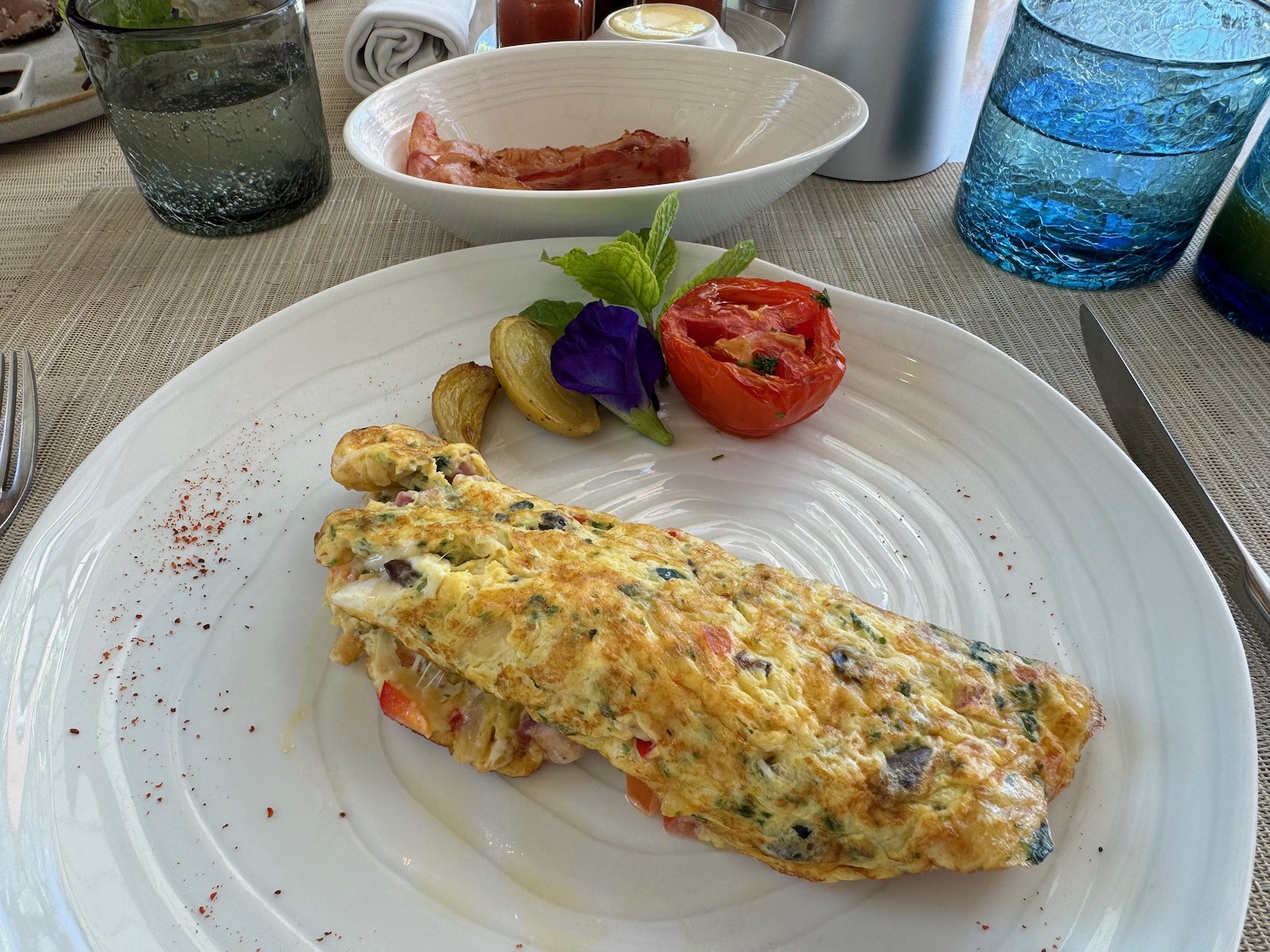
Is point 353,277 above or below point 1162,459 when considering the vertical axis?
below

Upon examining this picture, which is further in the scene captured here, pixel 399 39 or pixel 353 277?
pixel 399 39

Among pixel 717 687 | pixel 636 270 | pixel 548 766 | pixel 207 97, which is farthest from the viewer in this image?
pixel 207 97

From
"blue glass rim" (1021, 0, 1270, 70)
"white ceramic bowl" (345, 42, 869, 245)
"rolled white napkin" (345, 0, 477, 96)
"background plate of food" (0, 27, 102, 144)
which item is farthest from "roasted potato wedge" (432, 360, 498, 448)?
"background plate of food" (0, 27, 102, 144)

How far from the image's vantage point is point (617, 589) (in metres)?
1.29

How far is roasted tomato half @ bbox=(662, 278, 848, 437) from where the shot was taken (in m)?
1.78

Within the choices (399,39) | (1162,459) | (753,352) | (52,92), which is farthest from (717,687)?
(52,92)

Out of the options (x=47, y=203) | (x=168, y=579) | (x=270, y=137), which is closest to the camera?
(x=168, y=579)

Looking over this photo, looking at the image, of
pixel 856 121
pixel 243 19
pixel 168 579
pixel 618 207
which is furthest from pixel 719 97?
pixel 168 579

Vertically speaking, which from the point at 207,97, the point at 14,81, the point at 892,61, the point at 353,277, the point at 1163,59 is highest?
the point at 1163,59

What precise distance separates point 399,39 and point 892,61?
1829mm

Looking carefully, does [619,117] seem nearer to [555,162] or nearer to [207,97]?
[555,162]

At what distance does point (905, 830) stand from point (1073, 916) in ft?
0.85

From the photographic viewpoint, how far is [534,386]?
1886mm

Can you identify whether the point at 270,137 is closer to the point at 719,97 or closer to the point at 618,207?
the point at 618,207
